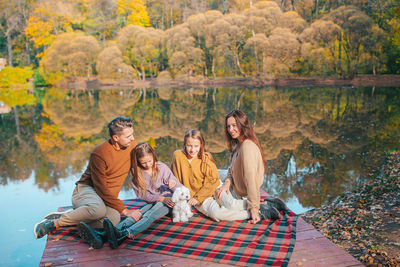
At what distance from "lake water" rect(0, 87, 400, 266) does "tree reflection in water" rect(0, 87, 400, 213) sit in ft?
0.07

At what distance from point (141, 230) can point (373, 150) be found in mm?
6297

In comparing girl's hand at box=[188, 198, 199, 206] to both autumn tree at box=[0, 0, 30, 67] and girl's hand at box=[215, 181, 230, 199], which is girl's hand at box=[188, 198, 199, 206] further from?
autumn tree at box=[0, 0, 30, 67]

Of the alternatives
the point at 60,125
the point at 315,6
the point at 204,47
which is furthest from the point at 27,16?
the point at 60,125

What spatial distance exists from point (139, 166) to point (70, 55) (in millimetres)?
35893

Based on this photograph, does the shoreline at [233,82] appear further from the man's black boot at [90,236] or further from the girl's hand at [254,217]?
the man's black boot at [90,236]

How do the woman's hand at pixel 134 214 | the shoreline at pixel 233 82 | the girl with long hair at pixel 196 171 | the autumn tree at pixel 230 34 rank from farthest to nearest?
the autumn tree at pixel 230 34 < the shoreline at pixel 233 82 < the girl with long hair at pixel 196 171 < the woman's hand at pixel 134 214

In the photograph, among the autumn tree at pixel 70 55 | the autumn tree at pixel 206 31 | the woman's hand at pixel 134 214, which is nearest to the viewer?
the woman's hand at pixel 134 214

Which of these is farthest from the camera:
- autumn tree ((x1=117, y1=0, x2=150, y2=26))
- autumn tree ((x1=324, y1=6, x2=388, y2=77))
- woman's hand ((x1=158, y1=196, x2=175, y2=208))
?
autumn tree ((x1=117, y1=0, x2=150, y2=26))

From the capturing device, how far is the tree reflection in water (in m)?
6.06

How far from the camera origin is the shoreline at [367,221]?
3088mm

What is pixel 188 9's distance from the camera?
45.1m

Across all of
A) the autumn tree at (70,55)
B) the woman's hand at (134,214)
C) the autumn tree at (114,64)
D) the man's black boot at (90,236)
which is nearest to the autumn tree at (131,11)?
the autumn tree at (70,55)

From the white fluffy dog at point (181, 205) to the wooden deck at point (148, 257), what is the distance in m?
0.68

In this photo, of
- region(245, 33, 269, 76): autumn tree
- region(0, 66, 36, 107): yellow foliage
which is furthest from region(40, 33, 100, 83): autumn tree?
region(245, 33, 269, 76): autumn tree
